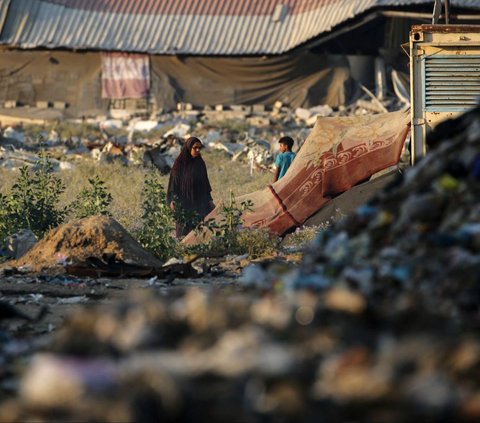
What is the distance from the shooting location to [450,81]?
14.8m

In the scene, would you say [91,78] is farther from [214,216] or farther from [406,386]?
[406,386]

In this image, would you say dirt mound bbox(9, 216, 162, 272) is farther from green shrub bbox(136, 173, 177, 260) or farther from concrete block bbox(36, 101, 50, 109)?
concrete block bbox(36, 101, 50, 109)

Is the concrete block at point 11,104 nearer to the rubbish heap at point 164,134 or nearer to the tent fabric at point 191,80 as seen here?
the tent fabric at point 191,80

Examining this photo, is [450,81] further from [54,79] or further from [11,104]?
[11,104]

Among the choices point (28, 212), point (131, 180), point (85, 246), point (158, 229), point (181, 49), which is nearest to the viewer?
point (85, 246)

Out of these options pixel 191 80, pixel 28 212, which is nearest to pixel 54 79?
pixel 191 80

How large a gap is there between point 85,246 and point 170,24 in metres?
20.5

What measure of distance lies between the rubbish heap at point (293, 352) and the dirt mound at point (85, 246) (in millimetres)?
5833

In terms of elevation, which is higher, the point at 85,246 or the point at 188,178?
the point at 188,178

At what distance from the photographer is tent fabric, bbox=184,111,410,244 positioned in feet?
47.4

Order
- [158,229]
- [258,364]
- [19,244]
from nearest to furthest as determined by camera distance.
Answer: [258,364] → [19,244] → [158,229]

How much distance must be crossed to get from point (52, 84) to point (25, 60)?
2.67 feet

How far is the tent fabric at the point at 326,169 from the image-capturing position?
14453mm

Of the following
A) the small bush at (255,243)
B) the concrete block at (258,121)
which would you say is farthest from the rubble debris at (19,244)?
the concrete block at (258,121)
